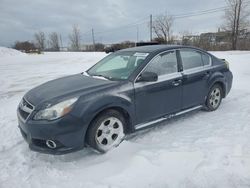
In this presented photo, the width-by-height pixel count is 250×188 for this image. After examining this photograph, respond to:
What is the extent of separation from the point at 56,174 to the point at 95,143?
65 cm

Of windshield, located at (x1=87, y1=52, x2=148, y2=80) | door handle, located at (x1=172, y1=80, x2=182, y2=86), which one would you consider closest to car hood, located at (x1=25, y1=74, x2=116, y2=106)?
windshield, located at (x1=87, y1=52, x2=148, y2=80)

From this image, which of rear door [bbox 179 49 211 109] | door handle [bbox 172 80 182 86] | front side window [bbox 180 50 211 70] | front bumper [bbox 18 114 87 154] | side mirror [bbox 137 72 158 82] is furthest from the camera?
front side window [bbox 180 50 211 70]

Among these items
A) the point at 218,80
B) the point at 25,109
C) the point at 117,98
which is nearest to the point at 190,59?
the point at 218,80

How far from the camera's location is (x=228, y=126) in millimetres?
4387

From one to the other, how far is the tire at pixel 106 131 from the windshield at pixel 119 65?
689 millimetres

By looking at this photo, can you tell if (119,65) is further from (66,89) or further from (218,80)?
(218,80)

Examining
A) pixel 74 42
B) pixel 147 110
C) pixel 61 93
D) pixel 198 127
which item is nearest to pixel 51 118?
pixel 61 93

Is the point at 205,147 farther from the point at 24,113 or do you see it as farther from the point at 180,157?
the point at 24,113

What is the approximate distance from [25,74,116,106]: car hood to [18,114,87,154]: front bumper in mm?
358

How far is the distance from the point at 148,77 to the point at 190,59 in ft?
4.68

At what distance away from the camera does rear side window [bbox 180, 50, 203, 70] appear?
4648 millimetres

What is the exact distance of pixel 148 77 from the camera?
150 inches

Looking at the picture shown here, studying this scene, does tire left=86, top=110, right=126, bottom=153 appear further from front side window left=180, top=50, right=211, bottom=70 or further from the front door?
front side window left=180, top=50, right=211, bottom=70

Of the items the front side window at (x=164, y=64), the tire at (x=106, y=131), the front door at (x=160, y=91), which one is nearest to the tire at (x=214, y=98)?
the front door at (x=160, y=91)
